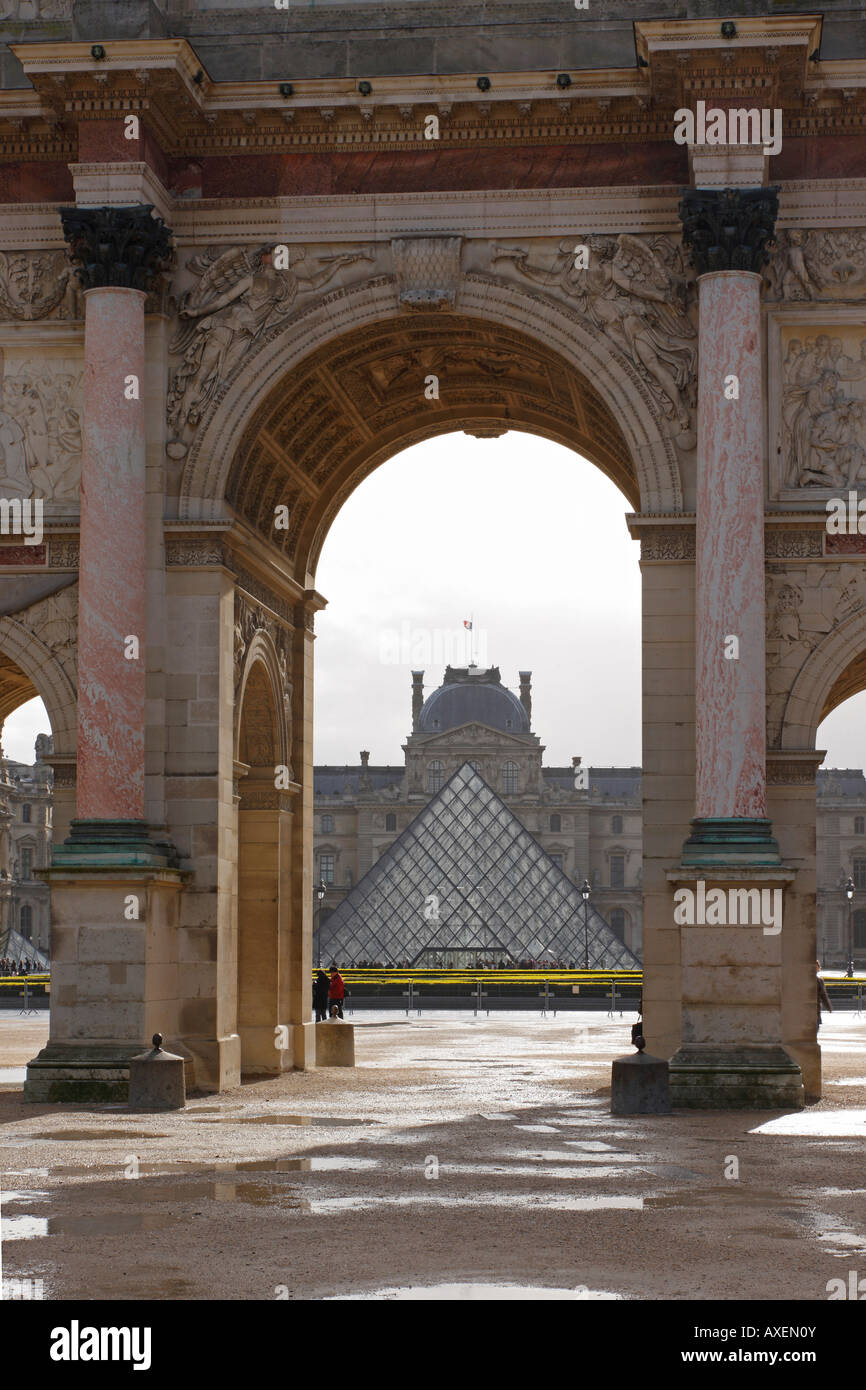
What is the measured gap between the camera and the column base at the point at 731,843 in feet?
74.7

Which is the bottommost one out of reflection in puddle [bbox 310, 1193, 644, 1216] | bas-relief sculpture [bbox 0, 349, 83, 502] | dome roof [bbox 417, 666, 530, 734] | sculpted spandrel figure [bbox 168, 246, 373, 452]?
reflection in puddle [bbox 310, 1193, 644, 1216]

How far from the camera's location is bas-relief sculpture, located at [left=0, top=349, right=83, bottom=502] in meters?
25.5

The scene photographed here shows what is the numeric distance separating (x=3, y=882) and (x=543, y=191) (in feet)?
350

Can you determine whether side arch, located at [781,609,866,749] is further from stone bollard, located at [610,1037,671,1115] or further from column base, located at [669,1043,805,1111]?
stone bollard, located at [610,1037,671,1115]

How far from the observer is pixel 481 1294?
1043 centimetres

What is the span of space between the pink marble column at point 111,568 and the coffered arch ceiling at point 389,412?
6.05 feet

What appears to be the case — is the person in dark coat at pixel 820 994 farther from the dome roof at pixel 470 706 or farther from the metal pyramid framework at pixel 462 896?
the dome roof at pixel 470 706

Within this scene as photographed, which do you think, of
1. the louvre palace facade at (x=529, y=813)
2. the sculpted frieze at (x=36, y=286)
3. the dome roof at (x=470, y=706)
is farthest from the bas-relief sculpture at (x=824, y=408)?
the dome roof at (x=470, y=706)

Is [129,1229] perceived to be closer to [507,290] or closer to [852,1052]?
[507,290]

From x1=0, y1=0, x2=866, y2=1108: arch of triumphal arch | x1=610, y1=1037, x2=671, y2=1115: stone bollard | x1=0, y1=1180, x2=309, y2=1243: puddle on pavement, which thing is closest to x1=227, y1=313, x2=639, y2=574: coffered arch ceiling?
x1=0, y1=0, x2=866, y2=1108: arch of triumphal arch

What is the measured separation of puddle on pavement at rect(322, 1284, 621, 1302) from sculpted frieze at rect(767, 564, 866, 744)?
47.2 feet

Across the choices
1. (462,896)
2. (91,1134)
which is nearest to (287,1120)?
(91,1134)
